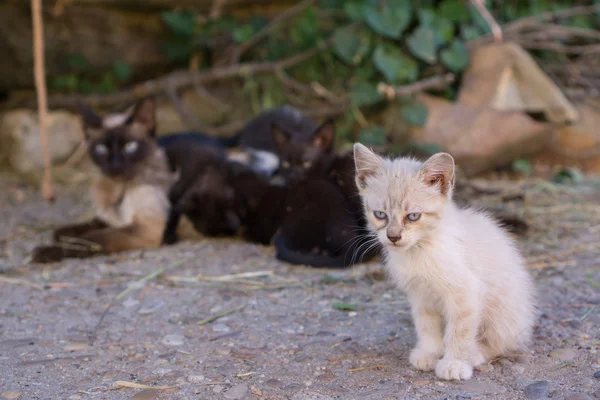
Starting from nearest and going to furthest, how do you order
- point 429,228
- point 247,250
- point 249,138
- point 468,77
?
point 429,228, point 247,250, point 249,138, point 468,77

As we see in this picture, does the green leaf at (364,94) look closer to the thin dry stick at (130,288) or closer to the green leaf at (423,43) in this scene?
the green leaf at (423,43)

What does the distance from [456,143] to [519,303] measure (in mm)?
4167

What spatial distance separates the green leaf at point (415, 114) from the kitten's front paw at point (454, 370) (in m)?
4.37

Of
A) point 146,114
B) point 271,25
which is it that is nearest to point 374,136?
point 271,25

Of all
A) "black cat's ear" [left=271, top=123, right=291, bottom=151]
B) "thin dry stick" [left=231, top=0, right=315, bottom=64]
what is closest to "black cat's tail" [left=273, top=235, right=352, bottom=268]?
"black cat's ear" [left=271, top=123, right=291, bottom=151]

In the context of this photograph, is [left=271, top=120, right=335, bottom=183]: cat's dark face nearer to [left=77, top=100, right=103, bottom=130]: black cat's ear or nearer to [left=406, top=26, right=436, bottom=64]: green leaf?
[left=77, top=100, right=103, bottom=130]: black cat's ear

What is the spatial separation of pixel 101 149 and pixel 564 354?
3691mm

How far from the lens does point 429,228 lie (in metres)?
2.74

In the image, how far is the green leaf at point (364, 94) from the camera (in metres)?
6.89

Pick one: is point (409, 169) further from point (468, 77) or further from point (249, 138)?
point (468, 77)

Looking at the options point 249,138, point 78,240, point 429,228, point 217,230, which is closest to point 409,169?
point 429,228

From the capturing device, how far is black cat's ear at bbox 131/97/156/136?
210 inches

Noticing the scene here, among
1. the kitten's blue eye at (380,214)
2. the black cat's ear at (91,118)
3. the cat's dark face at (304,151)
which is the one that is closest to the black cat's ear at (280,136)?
the cat's dark face at (304,151)

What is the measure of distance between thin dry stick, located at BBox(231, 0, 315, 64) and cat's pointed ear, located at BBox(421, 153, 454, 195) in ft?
16.8
